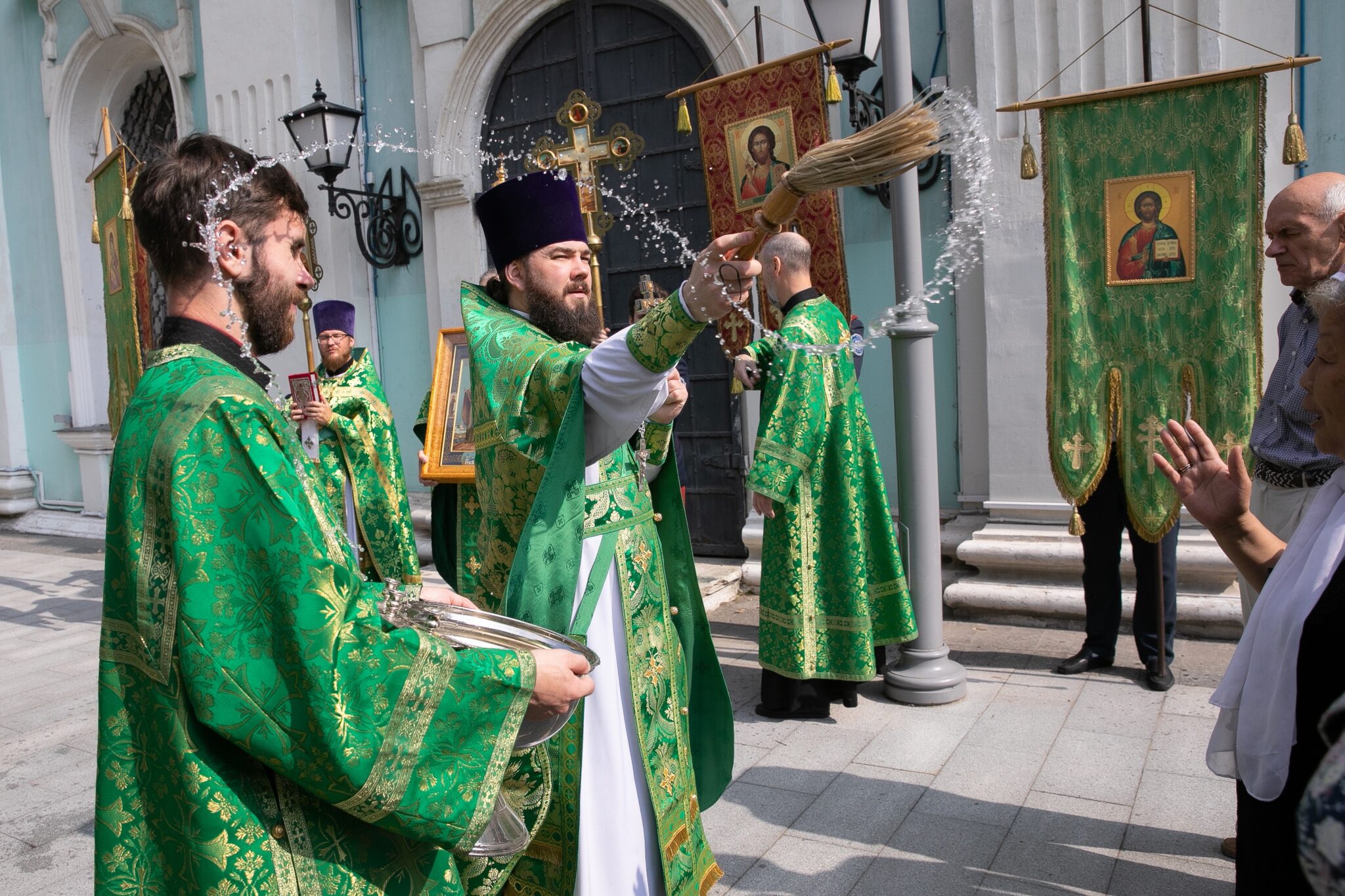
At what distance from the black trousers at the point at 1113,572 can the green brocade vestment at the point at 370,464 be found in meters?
3.27

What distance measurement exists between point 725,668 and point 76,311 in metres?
9.31

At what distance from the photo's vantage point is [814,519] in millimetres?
4605

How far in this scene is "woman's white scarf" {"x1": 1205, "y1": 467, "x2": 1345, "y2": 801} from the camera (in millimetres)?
1784

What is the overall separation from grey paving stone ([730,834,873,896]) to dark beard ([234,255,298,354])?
7.22ft

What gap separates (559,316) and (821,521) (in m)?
2.44

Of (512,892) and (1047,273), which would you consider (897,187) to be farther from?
(512,892)

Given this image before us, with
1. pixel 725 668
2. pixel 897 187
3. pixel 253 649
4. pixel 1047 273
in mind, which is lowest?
pixel 725 668

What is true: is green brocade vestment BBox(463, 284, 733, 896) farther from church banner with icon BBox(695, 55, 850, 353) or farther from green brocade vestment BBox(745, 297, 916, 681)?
church banner with icon BBox(695, 55, 850, 353)

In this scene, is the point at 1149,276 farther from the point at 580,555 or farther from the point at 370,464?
the point at 370,464

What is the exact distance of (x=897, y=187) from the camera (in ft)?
14.4

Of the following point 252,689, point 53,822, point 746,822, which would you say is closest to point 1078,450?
point 746,822

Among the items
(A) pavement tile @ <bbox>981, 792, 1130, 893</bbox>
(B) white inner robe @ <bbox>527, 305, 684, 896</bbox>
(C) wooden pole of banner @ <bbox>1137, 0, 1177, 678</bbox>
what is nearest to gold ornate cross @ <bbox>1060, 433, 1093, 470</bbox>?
(C) wooden pole of banner @ <bbox>1137, 0, 1177, 678</bbox>

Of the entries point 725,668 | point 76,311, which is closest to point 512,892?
point 725,668

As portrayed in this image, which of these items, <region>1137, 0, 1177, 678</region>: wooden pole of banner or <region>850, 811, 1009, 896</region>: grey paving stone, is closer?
<region>850, 811, 1009, 896</region>: grey paving stone
